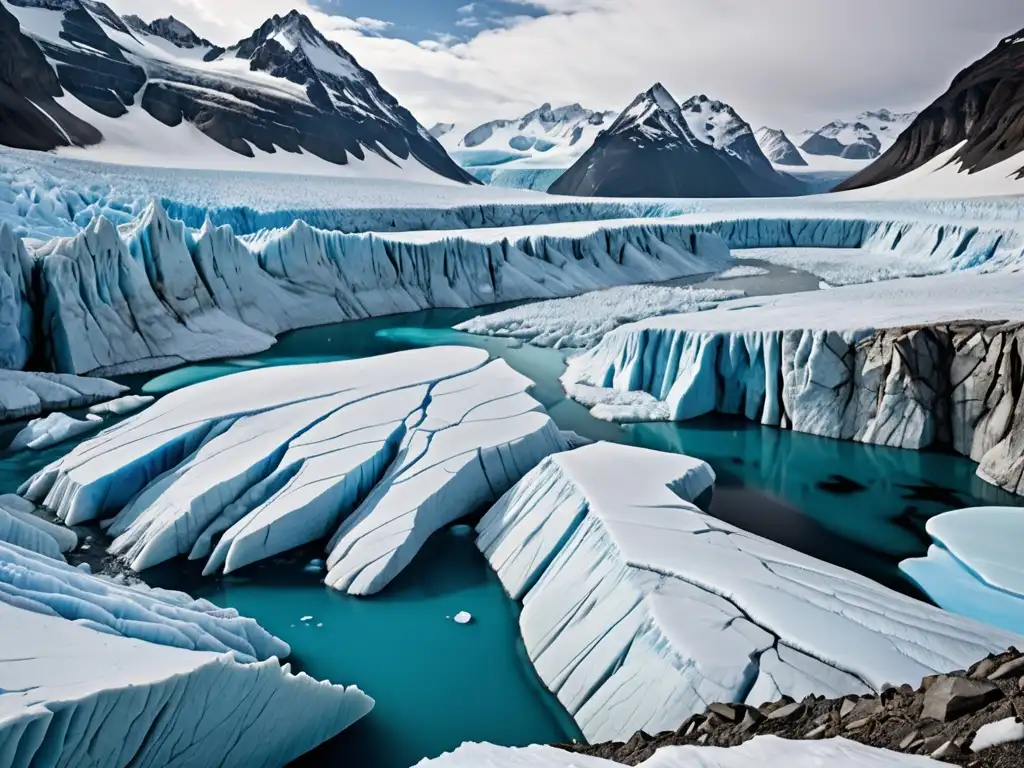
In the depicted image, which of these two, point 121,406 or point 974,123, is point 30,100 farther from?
point 974,123

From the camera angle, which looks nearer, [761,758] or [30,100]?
[761,758]

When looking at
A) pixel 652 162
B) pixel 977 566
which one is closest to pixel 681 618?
pixel 977 566

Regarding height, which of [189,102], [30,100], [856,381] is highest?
[189,102]

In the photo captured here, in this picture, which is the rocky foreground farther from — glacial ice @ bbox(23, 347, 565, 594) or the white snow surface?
the white snow surface

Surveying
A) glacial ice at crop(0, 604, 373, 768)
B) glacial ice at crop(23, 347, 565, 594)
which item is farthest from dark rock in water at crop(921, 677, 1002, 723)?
Answer: glacial ice at crop(23, 347, 565, 594)

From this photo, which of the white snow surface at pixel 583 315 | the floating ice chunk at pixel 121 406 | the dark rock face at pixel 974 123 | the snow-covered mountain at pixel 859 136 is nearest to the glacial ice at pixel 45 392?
the floating ice chunk at pixel 121 406

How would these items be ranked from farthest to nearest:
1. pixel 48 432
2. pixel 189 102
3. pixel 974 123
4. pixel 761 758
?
pixel 189 102, pixel 974 123, pixel 48 432, pixel 761 758
